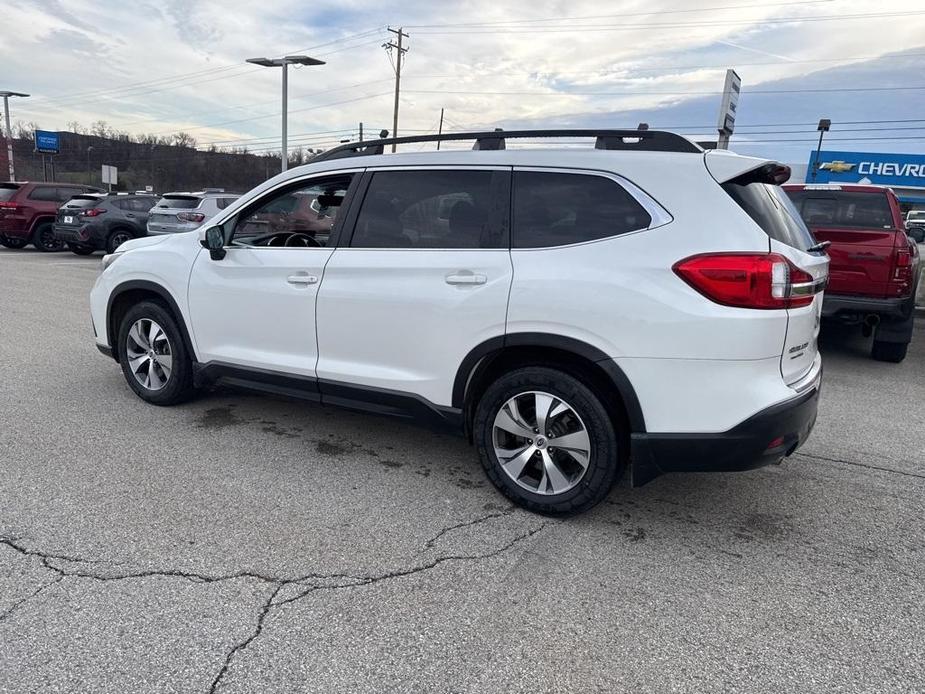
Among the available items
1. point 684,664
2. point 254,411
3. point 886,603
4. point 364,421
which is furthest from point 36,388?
point 886,603

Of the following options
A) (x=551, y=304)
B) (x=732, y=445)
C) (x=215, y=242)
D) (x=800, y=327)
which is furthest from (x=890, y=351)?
(x=215, y=242)

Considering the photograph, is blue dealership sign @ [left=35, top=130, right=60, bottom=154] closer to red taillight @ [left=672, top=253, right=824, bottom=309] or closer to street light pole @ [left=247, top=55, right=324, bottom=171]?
street light pole @ [left=247, top=55, right=324, bottom=171]

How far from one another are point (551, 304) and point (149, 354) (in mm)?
3277

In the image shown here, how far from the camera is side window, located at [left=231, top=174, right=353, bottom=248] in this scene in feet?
13.3

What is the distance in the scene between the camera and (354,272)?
3748 millimetres

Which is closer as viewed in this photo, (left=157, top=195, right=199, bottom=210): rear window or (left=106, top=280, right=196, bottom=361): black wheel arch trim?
(left=106, top=280, right=196, bottom=361): black wheel arch trim

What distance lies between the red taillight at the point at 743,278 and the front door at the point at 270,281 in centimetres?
211

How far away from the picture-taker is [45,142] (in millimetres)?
50562

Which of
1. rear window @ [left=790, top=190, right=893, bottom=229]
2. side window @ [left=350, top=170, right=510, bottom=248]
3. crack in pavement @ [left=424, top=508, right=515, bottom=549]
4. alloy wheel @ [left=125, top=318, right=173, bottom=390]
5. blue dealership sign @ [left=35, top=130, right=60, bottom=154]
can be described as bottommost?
crack in pavement @ [left=424, top=508, right=515, bottom=549]

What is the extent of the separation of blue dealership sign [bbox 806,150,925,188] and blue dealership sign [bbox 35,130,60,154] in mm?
57547

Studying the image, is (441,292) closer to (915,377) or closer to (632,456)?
(632,456)

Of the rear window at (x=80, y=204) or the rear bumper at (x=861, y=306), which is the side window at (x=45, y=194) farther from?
the rear bumper at (x=861, y=306)

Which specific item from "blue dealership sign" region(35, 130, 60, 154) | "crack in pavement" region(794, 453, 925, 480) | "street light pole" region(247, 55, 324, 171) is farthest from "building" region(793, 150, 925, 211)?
"blue dealership sign" region(35, 130, 60, 154)

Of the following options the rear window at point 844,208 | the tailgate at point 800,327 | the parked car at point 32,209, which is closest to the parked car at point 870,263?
the rear window at point 844,208
